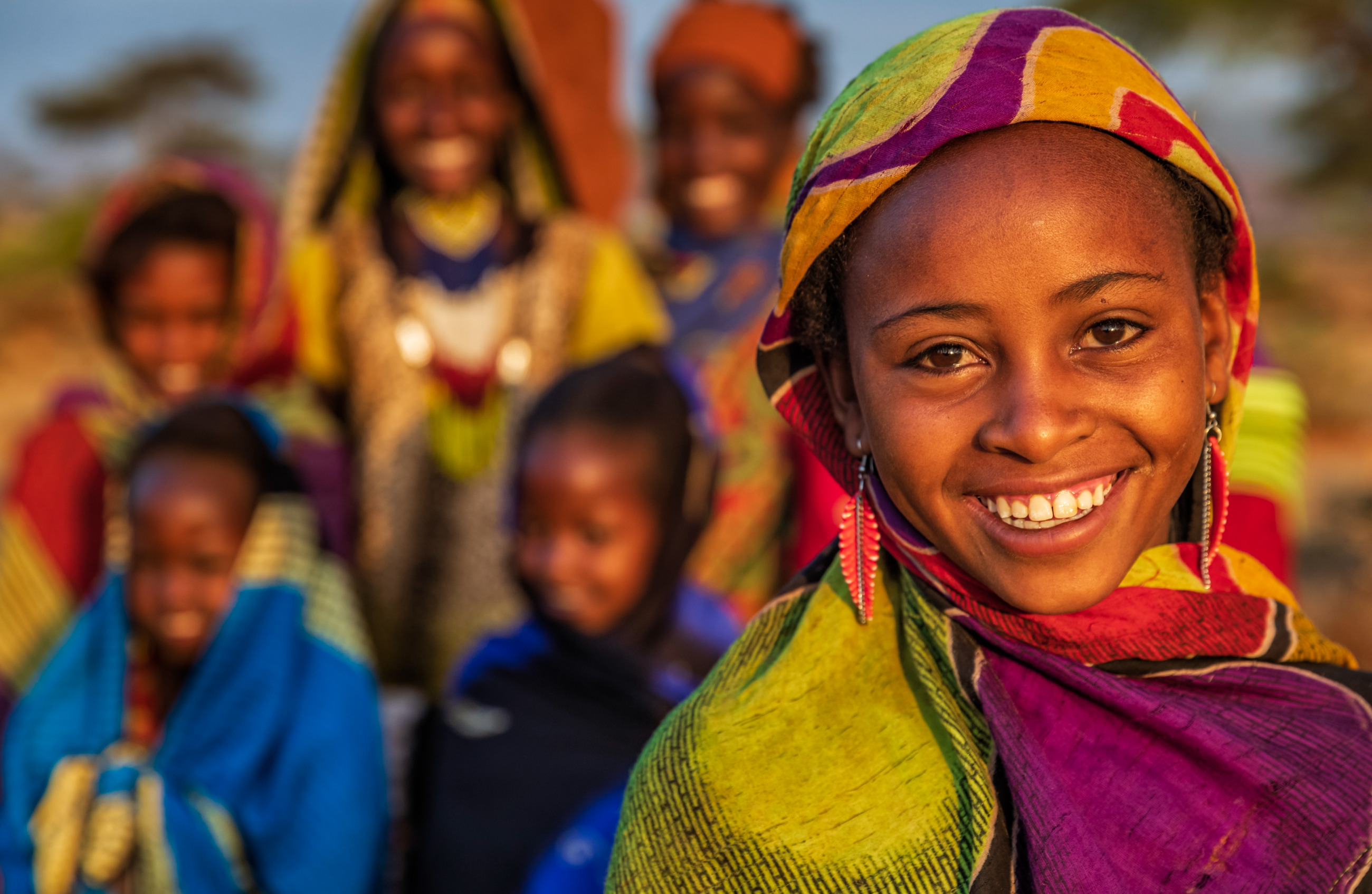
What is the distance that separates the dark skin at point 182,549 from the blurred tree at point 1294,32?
24.0 ft

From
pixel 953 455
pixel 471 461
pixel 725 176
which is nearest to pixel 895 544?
pixel 953 455

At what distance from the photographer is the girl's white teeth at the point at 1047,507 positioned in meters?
1.35

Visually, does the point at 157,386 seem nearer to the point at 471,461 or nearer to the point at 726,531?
the point at 471,461

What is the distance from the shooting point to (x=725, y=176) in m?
3.95

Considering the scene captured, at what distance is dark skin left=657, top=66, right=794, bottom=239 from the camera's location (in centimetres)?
393

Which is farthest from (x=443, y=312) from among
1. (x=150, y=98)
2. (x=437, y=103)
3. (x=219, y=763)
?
(x=150, y=98)

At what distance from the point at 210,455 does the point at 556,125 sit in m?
1.61

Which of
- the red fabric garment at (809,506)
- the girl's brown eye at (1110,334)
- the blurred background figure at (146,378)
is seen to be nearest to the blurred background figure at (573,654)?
the red fabric garment at (809,506)

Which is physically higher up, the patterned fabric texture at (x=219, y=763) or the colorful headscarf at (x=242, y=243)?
the colorful headscarf at (x=242, y=243)

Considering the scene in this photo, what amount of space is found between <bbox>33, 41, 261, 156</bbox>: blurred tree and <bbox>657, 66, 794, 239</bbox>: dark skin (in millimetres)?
20569

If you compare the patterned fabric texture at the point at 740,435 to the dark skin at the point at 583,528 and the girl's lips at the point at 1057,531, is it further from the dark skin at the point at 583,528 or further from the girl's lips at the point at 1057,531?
the girl's lips at the point at 1057,531

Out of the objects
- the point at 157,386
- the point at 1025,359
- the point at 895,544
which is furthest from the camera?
the point at 157,386

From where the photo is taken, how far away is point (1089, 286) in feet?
4.21

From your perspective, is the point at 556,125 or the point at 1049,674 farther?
the point at 556,125
